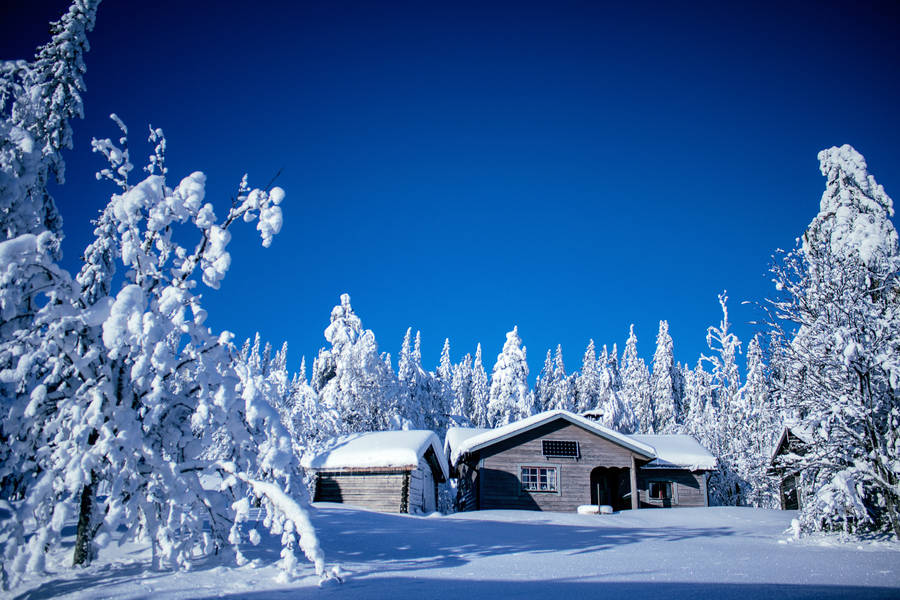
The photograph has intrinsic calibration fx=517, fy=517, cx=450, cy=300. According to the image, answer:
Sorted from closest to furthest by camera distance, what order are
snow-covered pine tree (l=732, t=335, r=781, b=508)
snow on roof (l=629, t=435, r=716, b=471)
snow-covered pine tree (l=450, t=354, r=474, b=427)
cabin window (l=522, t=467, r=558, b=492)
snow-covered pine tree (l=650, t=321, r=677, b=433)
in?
cabin window (l=522, t=467, r=558, b=492)
snow on roof (l=629, t=435, r=716, b=471)
snow-covered pine tree (l=732, t=335, r=781, b=508)
snow-covered pine tree (l=650, t=321, r=677, b=433)
snow-covered pine tree (l=450, t=354, r=474, b=427)

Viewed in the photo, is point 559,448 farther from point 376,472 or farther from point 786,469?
point 786,469

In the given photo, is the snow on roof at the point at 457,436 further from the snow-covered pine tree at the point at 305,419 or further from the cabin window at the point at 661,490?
the cabin window at the point at 661,490

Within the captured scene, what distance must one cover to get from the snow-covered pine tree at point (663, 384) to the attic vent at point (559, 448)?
99.5 feet

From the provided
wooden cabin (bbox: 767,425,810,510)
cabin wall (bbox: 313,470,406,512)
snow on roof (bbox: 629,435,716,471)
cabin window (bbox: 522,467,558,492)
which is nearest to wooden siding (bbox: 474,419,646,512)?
cabin window (bbox: 522,467,558,492)

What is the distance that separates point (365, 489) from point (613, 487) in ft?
52.0

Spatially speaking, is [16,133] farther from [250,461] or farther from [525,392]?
[525,392]

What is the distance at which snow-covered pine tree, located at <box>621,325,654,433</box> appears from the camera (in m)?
57.4

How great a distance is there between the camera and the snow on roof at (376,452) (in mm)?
22031

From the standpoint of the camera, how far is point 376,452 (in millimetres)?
22469

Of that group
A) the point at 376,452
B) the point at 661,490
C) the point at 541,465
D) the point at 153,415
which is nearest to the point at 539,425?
the point at 541,465

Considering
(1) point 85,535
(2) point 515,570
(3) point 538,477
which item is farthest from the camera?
(3) point 538,477

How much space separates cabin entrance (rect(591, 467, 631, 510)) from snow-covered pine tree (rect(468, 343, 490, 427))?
3042 centimetres

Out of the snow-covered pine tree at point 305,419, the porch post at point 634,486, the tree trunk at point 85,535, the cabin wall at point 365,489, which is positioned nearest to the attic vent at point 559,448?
the porch post at point 634,486

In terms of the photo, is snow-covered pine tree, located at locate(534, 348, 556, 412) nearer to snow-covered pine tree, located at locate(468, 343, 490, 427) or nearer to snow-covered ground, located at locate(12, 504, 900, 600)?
snow-covered pine tree, located at locate(468, 343, 490, 427)
